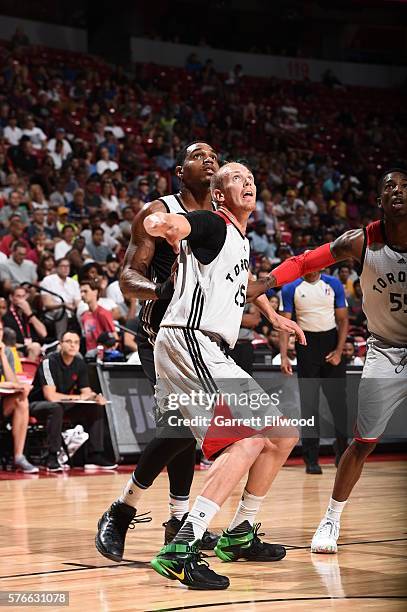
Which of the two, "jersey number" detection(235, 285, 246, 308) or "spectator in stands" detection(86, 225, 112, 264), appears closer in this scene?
"jersey number" detection(235, 285, 246, 308)

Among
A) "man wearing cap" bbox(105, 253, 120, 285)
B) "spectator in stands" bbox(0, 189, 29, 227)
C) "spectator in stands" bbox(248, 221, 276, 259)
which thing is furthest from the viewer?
"spectator in stands" bbox(248, 221, 276, 259)

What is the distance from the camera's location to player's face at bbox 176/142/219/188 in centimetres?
550

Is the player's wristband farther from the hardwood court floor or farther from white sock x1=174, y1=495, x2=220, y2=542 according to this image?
the hardwood court floor

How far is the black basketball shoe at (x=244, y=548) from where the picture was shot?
17.6 ft

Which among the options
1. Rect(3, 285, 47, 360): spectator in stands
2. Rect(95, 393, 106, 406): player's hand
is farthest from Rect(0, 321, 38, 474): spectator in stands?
Rect(3, 285, 47, 360): spectator in stands

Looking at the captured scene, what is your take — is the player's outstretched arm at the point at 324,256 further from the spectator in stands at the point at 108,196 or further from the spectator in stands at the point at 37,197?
the spectator in stands at the point at 108,196

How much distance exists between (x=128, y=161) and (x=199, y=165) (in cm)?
1434

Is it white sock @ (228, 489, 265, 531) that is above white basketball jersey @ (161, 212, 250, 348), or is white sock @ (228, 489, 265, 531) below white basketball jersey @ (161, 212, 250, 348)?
below

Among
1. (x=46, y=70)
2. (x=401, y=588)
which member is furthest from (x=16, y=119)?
(x=401, y=588)

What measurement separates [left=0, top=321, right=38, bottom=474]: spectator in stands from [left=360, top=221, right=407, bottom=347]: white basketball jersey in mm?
5147

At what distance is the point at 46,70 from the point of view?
21469 millimetres

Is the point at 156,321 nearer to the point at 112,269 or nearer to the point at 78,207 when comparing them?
the point at 112,269

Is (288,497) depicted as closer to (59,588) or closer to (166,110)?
(59,588)

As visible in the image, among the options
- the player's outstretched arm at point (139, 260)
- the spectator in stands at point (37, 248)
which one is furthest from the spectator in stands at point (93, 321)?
the player's outstretched arm at point (139, 260)
